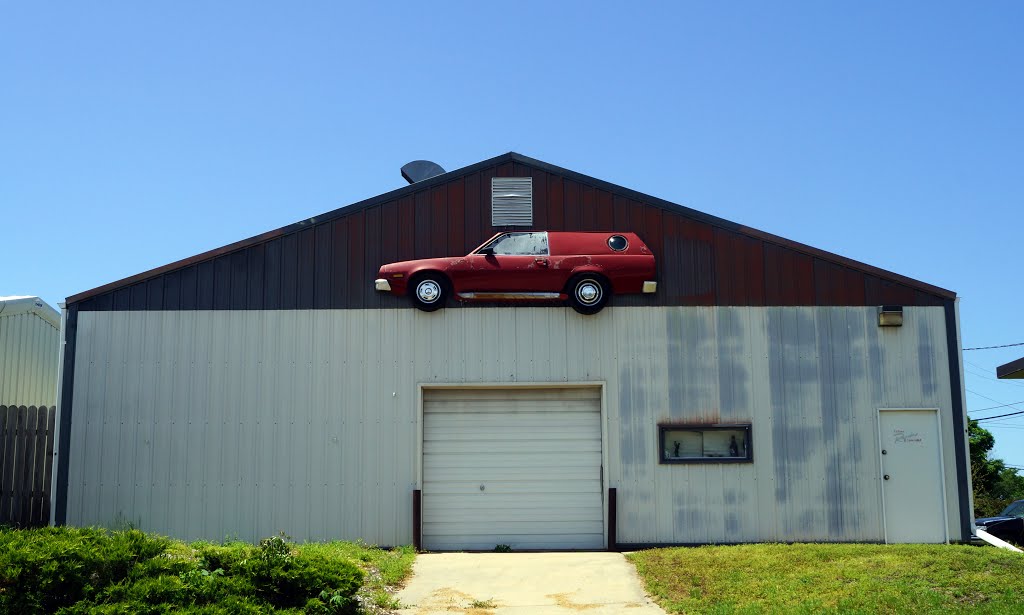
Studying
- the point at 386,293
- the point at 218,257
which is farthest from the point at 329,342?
the point at 218,257

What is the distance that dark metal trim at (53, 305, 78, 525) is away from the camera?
14648 millimetres

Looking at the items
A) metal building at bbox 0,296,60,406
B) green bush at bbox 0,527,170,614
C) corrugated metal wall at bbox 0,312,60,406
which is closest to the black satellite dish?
metal building at bbox 0,296,60,406

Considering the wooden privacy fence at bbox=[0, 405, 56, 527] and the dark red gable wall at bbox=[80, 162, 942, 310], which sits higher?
the dark red gable wall at bbox=[80, 162, 942, 310]

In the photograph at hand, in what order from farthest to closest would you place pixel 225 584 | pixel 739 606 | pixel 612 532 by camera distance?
pixel 612 532 → pixel 739 606 → pixel 225 584

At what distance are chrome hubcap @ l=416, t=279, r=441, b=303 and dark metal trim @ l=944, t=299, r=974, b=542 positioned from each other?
7896 millimetres

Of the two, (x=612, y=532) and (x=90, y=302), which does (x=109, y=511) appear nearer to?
(x=90, y=302)

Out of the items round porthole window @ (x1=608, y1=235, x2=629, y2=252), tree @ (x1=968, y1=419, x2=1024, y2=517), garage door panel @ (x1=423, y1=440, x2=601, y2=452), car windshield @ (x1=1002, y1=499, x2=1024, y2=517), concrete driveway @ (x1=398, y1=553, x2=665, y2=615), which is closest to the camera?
concrete driveway @ (x1=398, y1=553, x2=665, y2=615)

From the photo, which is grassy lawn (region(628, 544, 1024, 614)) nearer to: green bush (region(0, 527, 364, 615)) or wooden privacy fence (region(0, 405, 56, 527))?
green bush (region(0, 527, 364, 615))

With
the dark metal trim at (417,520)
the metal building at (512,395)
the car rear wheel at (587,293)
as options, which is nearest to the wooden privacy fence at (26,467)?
the metal building at (512,395)

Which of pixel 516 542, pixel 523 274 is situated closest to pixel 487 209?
pixel 523 274

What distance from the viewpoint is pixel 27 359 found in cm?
1875

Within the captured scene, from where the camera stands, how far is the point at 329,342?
1502cm

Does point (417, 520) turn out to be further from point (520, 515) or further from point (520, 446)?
point (520, 446)

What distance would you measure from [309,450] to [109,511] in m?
3.07
